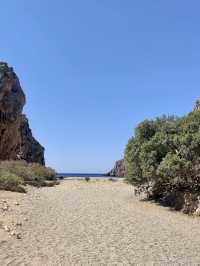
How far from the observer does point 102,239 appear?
37.0 feet

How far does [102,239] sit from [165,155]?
9.77 m

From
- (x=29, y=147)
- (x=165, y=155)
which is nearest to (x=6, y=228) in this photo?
(x=165, y=155)

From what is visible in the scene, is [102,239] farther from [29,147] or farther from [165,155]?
[29,147]

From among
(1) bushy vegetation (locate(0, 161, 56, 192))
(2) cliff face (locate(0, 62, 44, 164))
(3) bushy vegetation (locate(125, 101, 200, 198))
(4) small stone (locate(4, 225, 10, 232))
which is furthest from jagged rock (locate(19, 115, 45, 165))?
(4) small stone (locate(4, 225, 10, 232))

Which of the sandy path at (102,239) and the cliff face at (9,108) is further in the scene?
the cliff face at (9,108)

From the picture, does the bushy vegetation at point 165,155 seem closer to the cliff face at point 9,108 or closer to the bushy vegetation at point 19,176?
the bushy vegetation at point 19,176

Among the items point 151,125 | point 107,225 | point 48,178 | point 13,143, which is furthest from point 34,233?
point 13,143

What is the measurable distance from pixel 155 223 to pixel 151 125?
8677 millimetres

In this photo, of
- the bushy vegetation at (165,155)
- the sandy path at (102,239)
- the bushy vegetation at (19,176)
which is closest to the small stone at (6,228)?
the sandy path at (102,239)

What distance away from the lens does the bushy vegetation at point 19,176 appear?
23609 millimetres

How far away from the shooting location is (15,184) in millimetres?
24422

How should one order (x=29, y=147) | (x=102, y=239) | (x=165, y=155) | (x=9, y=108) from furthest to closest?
(x=29, y=147)
(x=9, y=108)
(x=165, y=155)
(x=102, y=239)

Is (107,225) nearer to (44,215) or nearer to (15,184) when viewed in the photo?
(44,215)

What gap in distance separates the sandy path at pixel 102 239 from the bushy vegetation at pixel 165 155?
2189 mm
